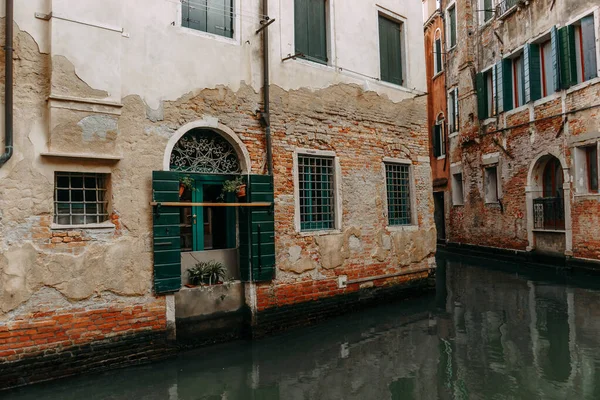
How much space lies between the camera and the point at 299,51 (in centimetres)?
746

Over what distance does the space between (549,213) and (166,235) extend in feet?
36.0

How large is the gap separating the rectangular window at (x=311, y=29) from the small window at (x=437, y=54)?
36.6 ft

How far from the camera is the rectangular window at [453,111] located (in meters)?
16.5

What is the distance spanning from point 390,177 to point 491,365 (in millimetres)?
4359

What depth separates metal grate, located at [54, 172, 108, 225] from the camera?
5.18m

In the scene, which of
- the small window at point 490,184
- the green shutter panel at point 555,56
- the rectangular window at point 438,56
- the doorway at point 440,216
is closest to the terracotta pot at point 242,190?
the green shutter panel at point 555,56

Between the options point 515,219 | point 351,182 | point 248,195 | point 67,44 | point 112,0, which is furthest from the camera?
point 515,219

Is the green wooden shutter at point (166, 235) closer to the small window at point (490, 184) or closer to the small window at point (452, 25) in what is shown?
the small window at point (490, 184)

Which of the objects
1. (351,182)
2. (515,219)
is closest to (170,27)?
(351,182)

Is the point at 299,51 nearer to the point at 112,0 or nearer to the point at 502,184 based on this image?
the point at 112,0

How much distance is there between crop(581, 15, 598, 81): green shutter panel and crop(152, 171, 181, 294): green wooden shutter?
10034mm

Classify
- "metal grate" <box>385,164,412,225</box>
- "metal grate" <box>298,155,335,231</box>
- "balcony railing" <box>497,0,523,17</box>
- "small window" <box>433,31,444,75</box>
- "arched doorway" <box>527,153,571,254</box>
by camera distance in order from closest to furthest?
"metal grate" <box>298,155,335,231</box>, "metal grate" <box>385,164,412,225</box>, "arched doorway" <box>527,153,571,254</box>, "balcony railing" <box>497,0,523,17</box>, "small window" <box>433,31,444,75</box>

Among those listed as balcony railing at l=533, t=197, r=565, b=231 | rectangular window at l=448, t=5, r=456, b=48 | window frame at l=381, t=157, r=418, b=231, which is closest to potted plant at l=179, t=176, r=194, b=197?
window frame at l=381, t=157, r=418, b=231

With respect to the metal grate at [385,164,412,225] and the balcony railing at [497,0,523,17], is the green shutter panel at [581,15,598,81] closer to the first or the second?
the balcony railing at [497,0,523,17]
